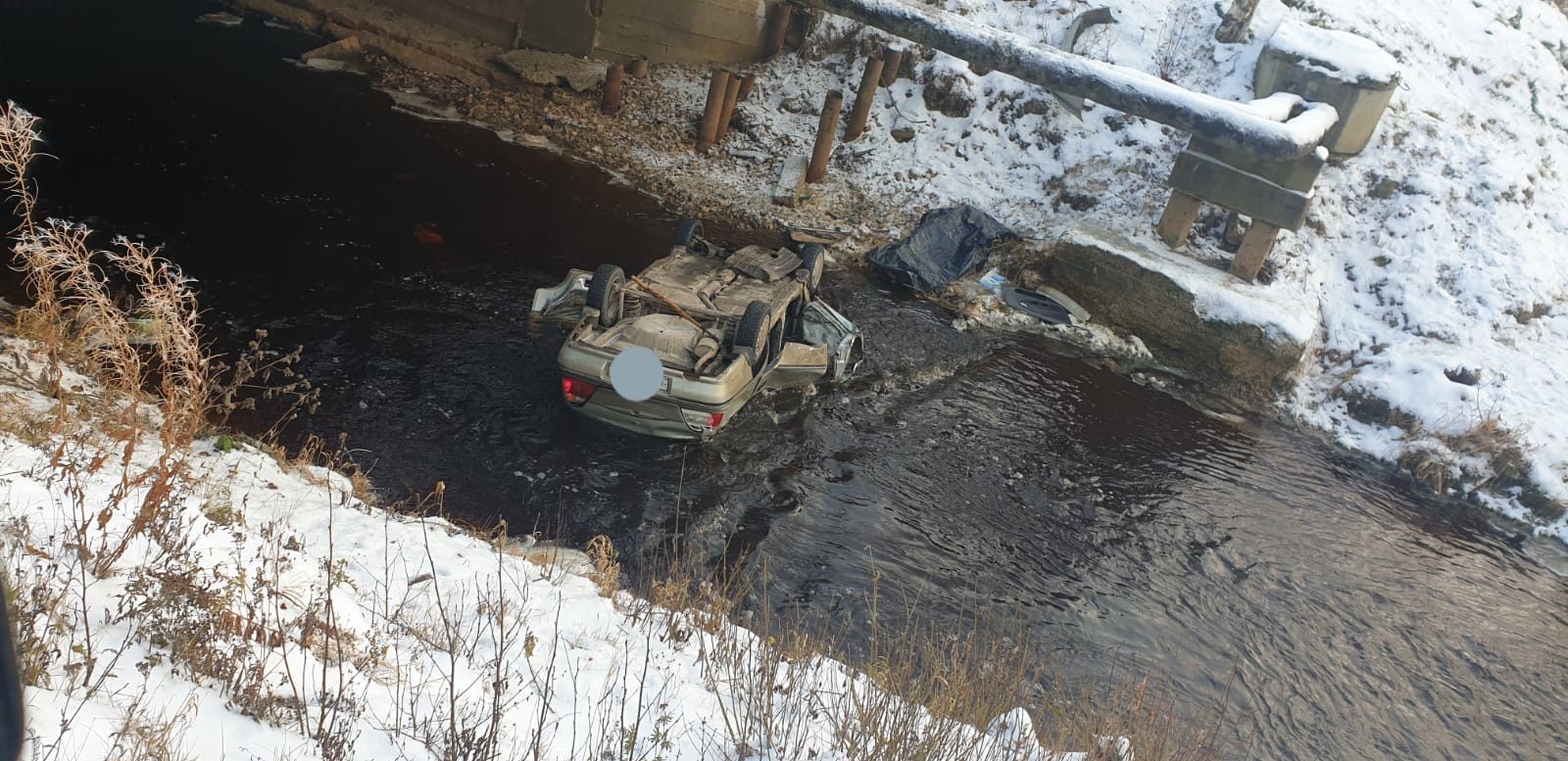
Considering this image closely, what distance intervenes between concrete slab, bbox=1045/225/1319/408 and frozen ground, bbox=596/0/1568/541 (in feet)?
0.50

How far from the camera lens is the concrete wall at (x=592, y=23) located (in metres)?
16.8

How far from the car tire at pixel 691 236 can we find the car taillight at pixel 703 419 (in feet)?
8.96

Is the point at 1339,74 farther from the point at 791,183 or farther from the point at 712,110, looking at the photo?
the point at 712,110

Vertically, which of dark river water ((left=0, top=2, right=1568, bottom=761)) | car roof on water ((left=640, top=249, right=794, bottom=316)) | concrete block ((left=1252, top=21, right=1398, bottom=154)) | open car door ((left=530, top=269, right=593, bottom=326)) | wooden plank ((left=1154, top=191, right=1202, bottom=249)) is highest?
concrete block ((left=1252, top=21, right=1398, bottom=154))

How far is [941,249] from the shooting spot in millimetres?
13188

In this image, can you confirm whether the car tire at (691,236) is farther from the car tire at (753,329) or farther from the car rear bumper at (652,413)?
the car rear bumper at (652,413)

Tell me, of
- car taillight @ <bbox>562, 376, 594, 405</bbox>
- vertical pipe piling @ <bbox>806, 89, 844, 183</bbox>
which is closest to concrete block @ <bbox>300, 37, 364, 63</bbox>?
vertical pipe piling @ <bbox>806, 89, 844, 183</bbox>

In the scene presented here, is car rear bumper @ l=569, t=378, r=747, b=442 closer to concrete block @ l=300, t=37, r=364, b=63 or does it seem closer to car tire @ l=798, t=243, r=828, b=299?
car tire @ l=798, t=243, r=828, b=299

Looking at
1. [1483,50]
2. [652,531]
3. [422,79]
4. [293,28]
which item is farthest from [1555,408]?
[293,28]

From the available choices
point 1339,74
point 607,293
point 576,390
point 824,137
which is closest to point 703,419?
point 576,390

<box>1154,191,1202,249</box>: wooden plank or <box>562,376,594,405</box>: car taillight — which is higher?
<box>1154,191,1202,249</box>: wooden plank

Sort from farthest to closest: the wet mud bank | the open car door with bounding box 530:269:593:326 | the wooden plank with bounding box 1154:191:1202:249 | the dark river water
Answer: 1. the wooden plank with bounding box 1154:191:1202:249
2. the wet mud bank
3. the open car door with bounding box 530:269:593:326
4. the dark river water

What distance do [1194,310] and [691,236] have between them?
6.38 metres

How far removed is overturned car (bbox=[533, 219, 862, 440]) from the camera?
7.92m
